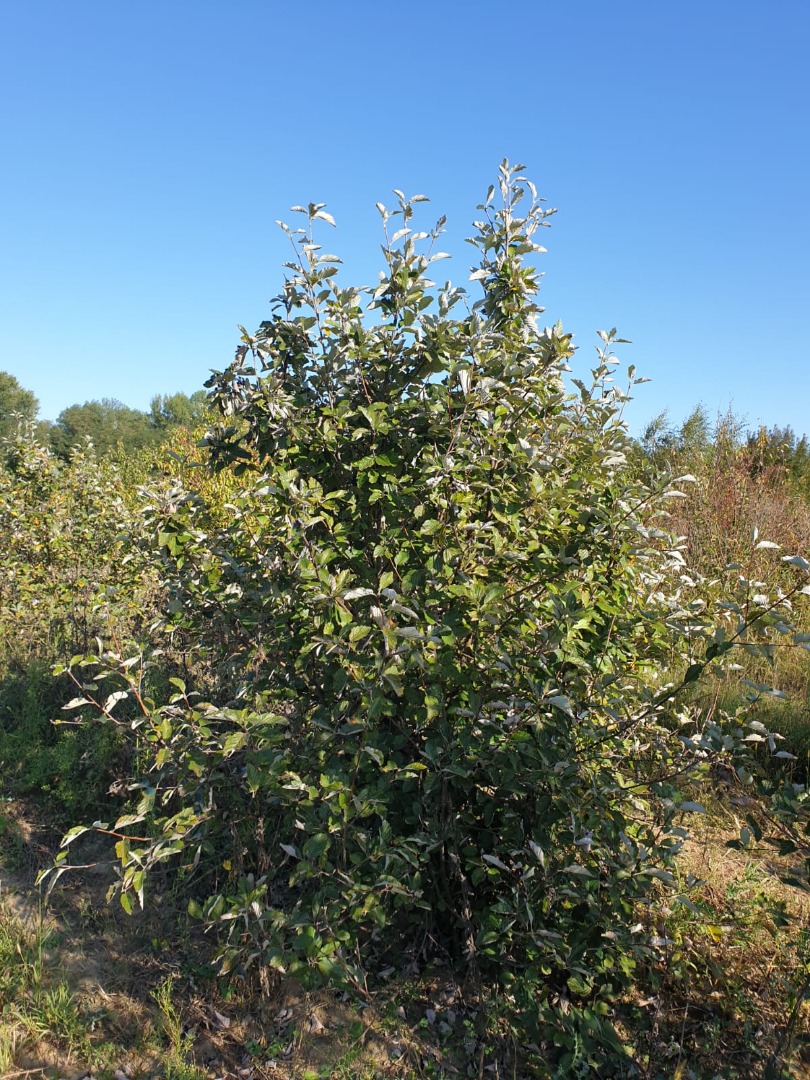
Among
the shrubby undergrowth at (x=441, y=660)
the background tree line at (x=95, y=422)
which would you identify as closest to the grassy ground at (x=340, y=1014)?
the shrubby undergrowth at (x=441, y=660)

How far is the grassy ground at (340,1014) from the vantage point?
7.53 feet

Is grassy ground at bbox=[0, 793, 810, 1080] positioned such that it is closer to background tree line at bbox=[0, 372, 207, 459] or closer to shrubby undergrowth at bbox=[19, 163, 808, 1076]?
shrubby undergrowth at bbox=[19, 163, 808, 1076]

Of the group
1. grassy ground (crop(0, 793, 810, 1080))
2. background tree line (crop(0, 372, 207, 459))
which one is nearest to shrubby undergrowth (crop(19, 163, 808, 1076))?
grassy ground (crop(0, 793, 810, 1080))

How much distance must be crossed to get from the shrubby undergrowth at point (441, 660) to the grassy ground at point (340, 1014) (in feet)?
0.45

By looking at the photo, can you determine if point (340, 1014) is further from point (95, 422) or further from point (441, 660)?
point (95, 422)

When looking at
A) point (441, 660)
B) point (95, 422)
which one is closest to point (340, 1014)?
point (441, 660)

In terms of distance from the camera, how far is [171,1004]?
2.50 metres

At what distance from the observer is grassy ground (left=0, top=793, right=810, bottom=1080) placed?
2.29 m

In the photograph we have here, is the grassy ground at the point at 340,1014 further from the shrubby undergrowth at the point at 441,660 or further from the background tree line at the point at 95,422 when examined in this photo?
the background tree line at the point at 95,422

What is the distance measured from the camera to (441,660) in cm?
222

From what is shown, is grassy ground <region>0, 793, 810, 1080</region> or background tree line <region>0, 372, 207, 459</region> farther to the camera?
background tree line <region>0, 372, 207, 459</region>

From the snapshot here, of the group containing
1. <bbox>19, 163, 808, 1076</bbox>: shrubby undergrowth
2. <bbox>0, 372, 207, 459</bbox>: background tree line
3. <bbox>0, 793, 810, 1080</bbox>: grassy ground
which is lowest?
<bbox>0, 793, 810, 1080</bbox>: grassy ground

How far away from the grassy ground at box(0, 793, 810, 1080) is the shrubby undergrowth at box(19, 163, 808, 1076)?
0.14m

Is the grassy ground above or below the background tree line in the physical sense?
below
